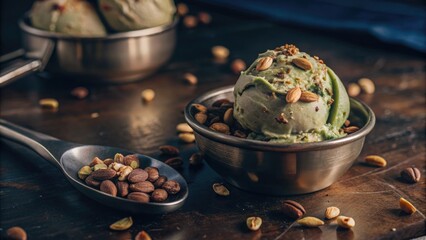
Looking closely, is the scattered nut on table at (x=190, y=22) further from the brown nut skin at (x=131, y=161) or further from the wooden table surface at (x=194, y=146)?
the brown nut skin at (x=131, y=161)

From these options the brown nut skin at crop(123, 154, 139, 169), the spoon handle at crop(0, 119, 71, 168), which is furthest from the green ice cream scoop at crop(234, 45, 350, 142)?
the spoon handle at crop(0, 119, 71, 168)

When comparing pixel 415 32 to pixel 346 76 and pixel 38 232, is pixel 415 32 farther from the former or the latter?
pixel 38 232

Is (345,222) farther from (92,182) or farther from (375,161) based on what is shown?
(92,182)

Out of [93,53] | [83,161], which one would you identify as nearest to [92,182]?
[83,161]

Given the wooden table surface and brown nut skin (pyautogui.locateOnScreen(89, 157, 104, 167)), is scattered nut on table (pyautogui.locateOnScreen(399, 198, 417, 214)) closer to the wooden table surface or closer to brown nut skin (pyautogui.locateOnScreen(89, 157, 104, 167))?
the wooden table surface

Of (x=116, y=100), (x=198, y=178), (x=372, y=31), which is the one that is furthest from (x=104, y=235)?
(x=372, y=31)
